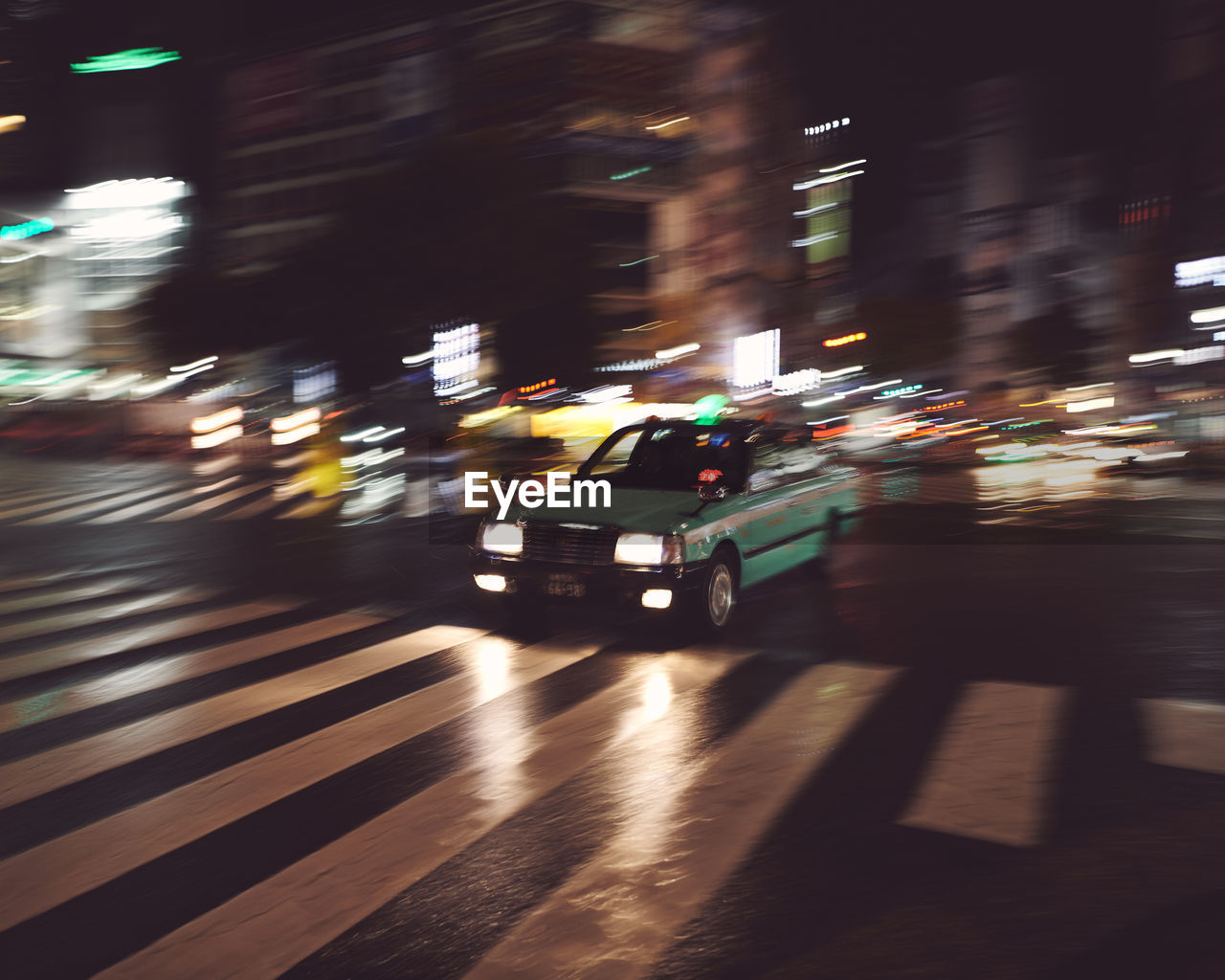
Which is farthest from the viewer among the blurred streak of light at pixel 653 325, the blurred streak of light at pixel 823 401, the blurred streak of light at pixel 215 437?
the blurred streak of light at pixel 653 325

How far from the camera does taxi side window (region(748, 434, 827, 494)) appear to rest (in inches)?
392

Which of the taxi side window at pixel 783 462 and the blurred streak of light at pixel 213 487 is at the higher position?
the taxi side window at pixel 783 462

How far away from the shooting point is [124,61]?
3615 inches

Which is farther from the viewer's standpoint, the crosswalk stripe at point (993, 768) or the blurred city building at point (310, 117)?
the blurred city building at point (310, 117)

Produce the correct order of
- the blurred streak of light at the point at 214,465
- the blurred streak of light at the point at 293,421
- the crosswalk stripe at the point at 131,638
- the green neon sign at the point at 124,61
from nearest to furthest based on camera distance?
1. the crosswalk stripe at the point at 131,638
2. the blurred streak of light at the point at 214,465
3. the blurred streak of light at the point at 293,421
4. the green neon sign at the point at 124,61

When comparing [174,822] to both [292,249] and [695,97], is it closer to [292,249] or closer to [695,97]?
[292,249]

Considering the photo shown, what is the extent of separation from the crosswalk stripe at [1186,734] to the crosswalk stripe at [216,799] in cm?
368

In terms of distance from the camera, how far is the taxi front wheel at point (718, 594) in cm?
885

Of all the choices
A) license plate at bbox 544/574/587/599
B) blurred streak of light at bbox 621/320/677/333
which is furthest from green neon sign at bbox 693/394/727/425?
blurred streak of light at bbox 621/320/677/333

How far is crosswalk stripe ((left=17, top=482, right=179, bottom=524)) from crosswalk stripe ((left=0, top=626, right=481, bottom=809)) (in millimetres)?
12800

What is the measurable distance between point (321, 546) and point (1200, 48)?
297ft

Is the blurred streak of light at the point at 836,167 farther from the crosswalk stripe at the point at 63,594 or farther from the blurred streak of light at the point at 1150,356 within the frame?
the crosswalk stripe at the point at 63,594

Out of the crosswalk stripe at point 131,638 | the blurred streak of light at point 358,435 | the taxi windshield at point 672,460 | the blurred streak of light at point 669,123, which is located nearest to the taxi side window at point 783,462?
the taxi windshield at point 672,460

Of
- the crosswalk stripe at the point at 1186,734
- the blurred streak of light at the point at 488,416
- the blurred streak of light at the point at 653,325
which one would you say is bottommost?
the crosswalk stripe at the point at 1186,734
